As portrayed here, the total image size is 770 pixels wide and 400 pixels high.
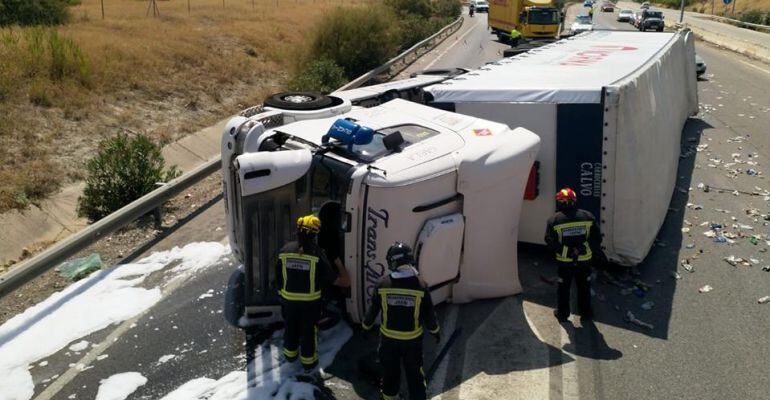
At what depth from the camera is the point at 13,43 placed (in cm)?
1427

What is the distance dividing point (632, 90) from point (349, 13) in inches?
675

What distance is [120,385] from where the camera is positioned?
17.0 feet

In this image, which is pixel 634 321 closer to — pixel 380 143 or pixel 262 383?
pixel 380 143

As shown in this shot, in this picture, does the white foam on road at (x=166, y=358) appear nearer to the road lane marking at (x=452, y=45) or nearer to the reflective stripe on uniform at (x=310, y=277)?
the reflective stripe on uniform at (x=310, y=277)

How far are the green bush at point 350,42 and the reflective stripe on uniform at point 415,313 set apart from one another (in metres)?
17.1

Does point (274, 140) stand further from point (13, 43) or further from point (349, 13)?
point (349, 13)

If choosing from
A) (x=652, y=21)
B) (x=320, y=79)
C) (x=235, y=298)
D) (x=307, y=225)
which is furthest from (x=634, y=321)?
(x=652, y=21)

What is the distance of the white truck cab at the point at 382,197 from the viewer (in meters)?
5.60

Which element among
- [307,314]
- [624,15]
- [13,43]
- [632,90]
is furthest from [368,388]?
[624,15]

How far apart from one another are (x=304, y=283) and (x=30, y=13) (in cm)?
1960

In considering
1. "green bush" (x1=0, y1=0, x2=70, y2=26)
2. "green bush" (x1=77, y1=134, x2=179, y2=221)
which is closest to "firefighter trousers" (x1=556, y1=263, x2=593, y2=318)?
"green bush" (x1=77, y1=134, x2=179, y2=221)

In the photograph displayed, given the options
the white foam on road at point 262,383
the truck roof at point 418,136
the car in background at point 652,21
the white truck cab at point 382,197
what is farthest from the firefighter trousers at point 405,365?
the car in background at point 652,21

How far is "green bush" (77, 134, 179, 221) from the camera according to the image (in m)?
9.21

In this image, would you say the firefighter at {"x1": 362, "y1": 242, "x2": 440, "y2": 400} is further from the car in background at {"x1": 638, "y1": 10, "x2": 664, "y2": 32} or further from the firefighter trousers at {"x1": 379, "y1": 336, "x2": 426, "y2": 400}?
the car in background at {"x1": 638, "y1": 10, "x2": 664, "y2": 32}
